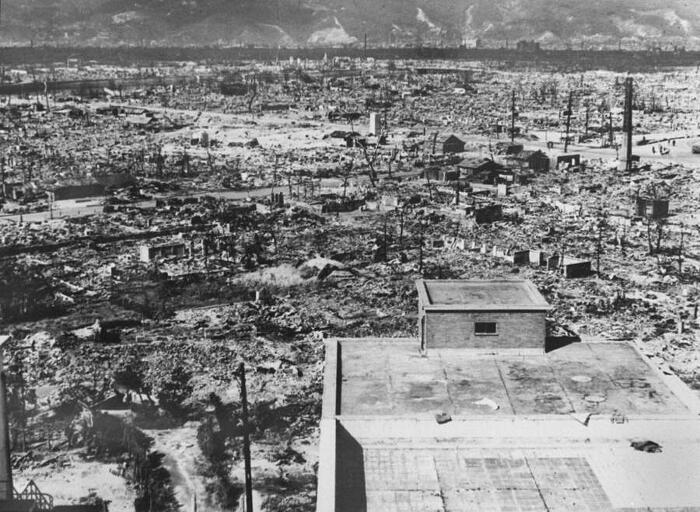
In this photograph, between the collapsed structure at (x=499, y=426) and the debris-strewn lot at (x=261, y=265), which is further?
the debris-strewn lot at (x=261, y=265)

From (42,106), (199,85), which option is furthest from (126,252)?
(199,85)

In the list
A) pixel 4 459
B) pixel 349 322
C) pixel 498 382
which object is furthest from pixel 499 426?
pixel 349 322

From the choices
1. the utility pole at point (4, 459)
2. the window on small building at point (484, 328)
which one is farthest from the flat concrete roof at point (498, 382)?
the utility pole at point (4, 459)

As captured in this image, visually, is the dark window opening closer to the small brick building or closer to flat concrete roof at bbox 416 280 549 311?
the small brick building

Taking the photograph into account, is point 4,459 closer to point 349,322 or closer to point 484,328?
point 484,328

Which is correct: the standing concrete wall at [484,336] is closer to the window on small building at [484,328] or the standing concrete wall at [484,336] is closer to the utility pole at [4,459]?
the window on small building at [484,328]

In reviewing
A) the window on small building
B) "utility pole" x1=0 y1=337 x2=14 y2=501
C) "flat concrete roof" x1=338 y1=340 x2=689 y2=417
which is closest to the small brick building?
the window on small building
